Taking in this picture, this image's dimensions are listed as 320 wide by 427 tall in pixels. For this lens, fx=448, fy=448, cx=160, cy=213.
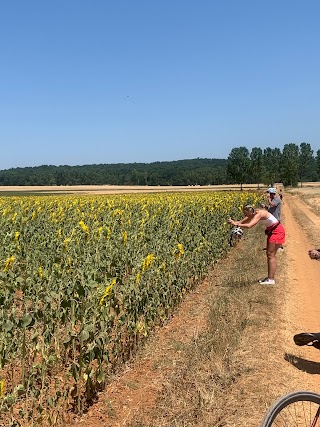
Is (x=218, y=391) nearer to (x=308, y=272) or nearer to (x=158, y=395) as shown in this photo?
(x=158, y=395)

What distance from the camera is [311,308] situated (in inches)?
334

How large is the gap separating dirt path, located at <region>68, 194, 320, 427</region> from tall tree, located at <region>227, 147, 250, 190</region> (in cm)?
9681

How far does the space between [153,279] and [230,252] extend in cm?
818

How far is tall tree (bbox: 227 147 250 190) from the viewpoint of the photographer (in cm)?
10544

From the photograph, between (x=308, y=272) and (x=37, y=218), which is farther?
(x=37, y=218)

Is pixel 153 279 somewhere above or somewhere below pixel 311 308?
above

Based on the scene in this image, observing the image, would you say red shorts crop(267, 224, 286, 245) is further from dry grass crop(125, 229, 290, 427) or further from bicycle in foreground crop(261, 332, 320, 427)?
bicycle in foreground crop(261, 332, 320, 427)

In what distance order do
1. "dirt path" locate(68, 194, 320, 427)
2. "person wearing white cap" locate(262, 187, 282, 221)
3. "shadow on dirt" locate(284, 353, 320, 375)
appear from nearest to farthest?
"dirt path" locate(68, 194, 320, 427), "shadow on dirt" locate(284, 353, 320, 375), "person wearing white cap" locate(262, 187, 282, 221)

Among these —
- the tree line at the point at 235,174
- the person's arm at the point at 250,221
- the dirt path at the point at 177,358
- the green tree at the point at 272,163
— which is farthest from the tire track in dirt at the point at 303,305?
the green tree at the point at 272,163

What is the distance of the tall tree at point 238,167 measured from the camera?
105m

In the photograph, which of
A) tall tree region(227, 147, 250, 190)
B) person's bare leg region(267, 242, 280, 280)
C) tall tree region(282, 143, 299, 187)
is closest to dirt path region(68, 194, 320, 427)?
person's bare leg region(267, 242, 280, 280)

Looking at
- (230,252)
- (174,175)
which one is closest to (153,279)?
(230,252)

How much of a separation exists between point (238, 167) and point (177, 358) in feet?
334

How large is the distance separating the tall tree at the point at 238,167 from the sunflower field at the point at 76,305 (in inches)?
3773
